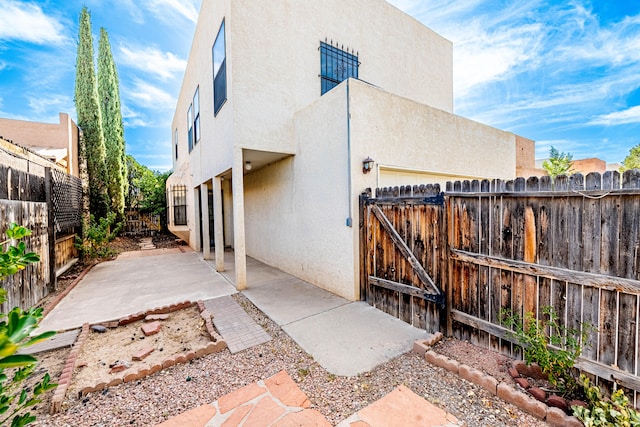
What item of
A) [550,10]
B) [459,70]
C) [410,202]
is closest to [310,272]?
[410,202]

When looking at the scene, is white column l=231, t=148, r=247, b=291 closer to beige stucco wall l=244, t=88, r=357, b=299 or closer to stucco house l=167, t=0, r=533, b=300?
stucco house l=167, t=0, r=533, b=300

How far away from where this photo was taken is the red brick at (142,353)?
3453 mm

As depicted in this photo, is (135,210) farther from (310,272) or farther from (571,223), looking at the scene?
(571,223)

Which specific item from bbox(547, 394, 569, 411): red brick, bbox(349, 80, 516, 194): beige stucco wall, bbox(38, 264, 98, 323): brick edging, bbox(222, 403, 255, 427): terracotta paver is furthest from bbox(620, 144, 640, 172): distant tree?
bbox(38, 264, 98, 323): brick edging

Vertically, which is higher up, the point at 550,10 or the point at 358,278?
the point at 550,10

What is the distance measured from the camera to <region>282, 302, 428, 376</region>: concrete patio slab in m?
3.31

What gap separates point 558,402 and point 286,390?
266cm

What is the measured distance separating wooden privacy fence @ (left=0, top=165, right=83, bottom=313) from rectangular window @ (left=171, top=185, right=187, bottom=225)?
5703 mm

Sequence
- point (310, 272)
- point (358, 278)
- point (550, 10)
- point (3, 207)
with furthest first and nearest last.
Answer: point (550, 10)
point (310, 272)
point (358, 278)
point (3, 207)

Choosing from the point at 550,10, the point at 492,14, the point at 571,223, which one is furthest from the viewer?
the point at 492,14

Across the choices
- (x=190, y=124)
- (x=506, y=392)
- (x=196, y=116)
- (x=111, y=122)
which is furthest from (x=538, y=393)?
(x=111, y=122)

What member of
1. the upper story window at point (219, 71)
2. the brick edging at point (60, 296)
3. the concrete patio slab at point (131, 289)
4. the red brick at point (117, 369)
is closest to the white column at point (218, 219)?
the concrete patio slab at point (131, 289)

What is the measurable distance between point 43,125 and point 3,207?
28.6 ft

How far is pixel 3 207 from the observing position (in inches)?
164
